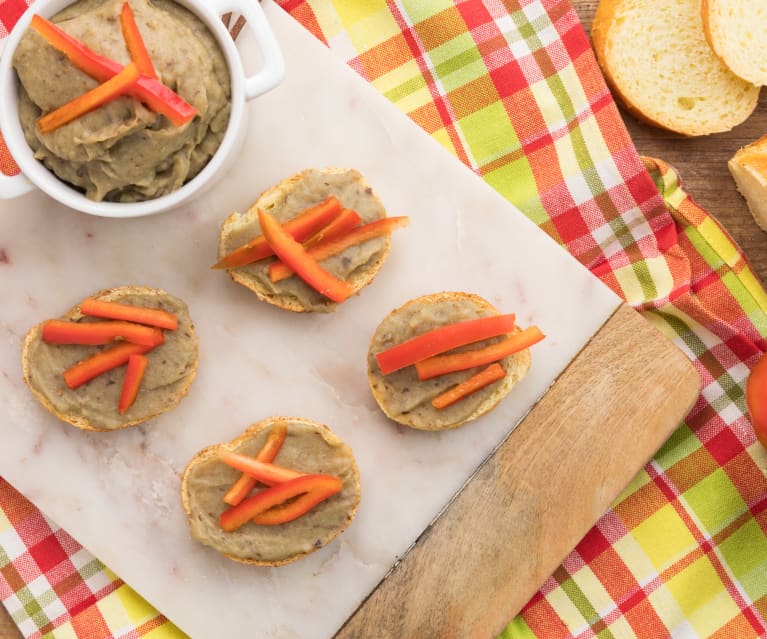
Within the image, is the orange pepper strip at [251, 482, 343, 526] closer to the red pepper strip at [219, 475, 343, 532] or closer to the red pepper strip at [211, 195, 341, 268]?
the red pepper strip at [219, 475, 343, 532]

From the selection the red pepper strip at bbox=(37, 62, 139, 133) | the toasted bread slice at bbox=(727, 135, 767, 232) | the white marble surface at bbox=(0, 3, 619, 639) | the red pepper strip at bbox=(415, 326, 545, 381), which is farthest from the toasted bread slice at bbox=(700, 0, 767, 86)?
the red pepper strip at bbox=(37, 62, 139, 133)

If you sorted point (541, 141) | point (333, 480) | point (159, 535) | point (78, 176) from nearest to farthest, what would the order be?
point (78, 176) < point (333, 480) < point (159, 535) < point (541, 141)

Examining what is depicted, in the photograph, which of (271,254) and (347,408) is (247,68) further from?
(347,408)

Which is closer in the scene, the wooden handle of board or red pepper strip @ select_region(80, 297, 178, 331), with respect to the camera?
red pepper strip @ select_region(80, 297, 178, 331)

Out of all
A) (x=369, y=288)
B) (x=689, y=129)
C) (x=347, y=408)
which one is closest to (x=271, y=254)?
(x=369, y=288)

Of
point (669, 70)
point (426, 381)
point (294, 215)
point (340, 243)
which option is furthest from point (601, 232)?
point (294, 215)

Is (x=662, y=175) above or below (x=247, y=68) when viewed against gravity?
below
